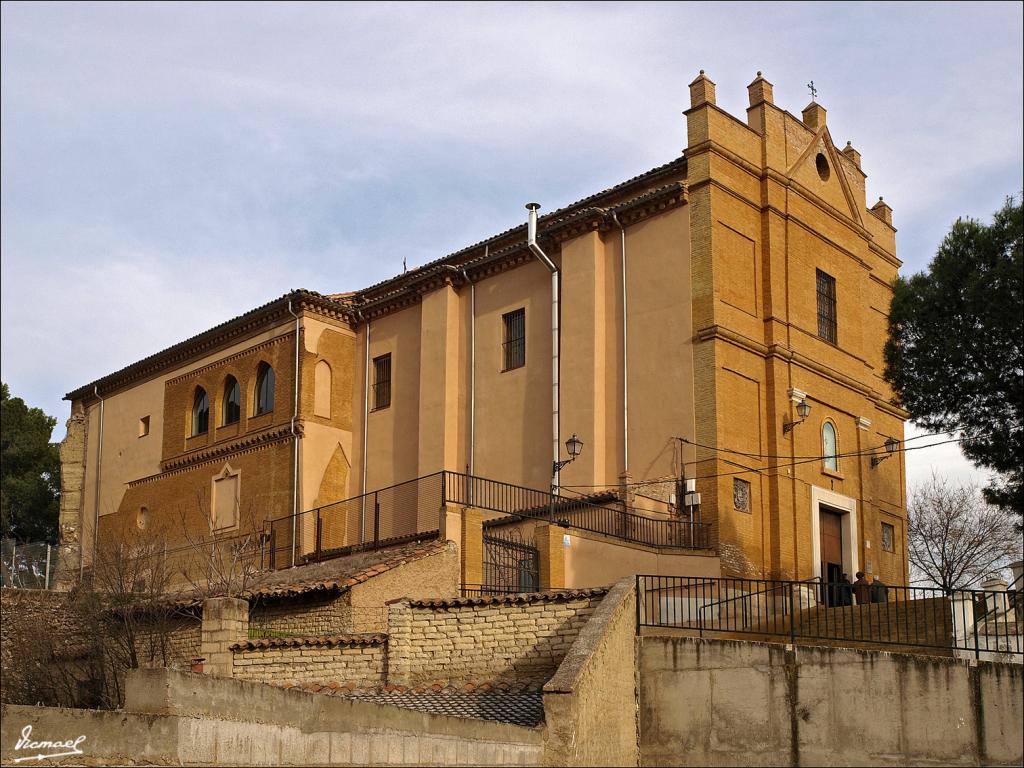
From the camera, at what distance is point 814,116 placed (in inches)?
1202

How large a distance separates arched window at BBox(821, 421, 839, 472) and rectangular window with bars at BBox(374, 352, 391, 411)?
36.8 feet

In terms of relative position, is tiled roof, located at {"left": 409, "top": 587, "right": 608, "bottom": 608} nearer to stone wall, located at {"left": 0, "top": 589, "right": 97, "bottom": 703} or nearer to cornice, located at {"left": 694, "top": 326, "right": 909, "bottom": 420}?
stone wall, located at {"left": 0, "top": 589, "right": 97, "bottom": 703}

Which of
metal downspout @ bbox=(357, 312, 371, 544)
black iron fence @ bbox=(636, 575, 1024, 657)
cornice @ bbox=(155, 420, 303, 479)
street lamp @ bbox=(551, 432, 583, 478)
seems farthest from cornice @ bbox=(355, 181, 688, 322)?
black iron fence @ bbox=(636, 575, 1024, 657)

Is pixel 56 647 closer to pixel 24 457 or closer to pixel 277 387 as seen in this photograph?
pixel 277 387

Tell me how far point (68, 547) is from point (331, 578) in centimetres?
1856

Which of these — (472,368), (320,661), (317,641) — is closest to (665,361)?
(472,368)

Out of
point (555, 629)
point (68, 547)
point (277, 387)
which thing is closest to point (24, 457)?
point (68, 547)

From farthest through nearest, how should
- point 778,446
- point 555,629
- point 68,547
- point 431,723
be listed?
1. point 68,547
2. point 778,446
3. point 555,629
4. point 431,723

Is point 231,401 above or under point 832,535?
above

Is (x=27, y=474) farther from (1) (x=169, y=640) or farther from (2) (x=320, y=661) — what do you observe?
(2) (x=320, y=661)

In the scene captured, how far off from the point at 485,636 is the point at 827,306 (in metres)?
14.2

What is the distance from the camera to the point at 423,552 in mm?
22422

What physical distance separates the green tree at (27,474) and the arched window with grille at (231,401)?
49.5 feet

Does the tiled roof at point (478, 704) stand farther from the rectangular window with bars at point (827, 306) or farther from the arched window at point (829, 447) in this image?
the rectangular window with bars at point (827, 306)
